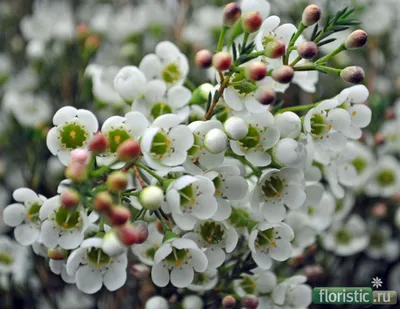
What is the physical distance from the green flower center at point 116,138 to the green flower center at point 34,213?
187 mm

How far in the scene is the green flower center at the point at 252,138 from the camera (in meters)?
0.89

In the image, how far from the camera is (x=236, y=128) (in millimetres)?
851

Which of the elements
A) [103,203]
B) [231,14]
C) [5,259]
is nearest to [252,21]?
[231,14]

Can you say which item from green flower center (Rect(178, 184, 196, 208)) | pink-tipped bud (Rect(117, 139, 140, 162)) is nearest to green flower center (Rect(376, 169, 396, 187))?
green flower center (Rect(178, 184, 196, 208))

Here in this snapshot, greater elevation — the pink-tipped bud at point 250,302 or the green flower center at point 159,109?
the green flower center at point 159,109

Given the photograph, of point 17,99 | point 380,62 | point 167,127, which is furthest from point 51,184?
point 380,62

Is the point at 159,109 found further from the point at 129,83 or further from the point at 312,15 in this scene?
the point at 312,15

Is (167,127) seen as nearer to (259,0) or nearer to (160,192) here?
(160,192)

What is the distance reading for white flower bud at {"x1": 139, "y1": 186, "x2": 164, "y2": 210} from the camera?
782 mm

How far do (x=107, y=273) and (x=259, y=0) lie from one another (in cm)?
53

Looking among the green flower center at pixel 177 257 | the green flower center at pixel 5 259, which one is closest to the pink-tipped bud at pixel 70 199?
the green flower center at pixel 177 257

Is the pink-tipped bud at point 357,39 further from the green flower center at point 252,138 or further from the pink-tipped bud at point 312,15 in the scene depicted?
the green flower center at point 252,138

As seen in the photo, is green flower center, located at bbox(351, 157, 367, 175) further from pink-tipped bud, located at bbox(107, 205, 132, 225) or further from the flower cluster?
pink-tipped bud, located at bbox(107, 205, 132, 225)

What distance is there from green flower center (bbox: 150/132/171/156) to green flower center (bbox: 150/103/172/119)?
134mm
